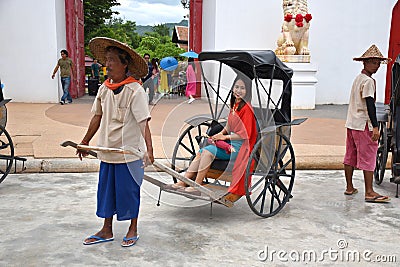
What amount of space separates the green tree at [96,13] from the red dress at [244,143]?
2519 centimetres

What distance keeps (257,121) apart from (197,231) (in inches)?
48.0

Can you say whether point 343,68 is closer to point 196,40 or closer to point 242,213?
point 196,40

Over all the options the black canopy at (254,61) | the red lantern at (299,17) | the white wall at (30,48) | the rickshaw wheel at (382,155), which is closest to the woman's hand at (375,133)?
the rickshaw wheel at (382,155)

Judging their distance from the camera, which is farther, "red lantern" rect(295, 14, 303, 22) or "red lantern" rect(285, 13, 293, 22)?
"red lantern" rect(285, 13, 293, 22)

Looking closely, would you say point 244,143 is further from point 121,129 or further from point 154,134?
point 154,134

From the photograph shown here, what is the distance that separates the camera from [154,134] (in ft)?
23.0

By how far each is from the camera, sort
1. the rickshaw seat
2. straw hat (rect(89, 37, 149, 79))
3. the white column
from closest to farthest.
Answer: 1. straw hat (rect(89, 37, 149, 79))
2. the rickshaw seat
3. the white column

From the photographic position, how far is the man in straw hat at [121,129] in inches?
141

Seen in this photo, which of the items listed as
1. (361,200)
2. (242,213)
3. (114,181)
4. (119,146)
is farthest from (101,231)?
(361,200)

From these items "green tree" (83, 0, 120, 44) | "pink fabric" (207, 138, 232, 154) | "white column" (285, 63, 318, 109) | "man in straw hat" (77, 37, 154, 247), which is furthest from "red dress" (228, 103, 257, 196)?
"green tree" (83, 0, 120, 44)

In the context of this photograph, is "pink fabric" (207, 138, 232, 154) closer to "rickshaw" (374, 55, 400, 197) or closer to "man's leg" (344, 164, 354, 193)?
"man's leg" (344, 164, 354, 193)

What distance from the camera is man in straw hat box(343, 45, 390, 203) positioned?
15.9ft

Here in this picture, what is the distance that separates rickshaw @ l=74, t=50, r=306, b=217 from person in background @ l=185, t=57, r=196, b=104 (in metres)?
0.15

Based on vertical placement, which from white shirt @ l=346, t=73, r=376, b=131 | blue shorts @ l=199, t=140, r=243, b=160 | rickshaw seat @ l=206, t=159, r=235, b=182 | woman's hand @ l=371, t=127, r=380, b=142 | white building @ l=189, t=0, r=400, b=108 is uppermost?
white building @ l=189, t=0, r=400, b=108
